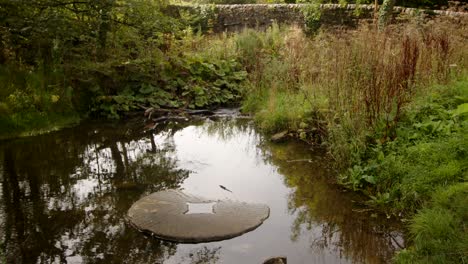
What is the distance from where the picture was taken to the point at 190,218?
4.50 meters

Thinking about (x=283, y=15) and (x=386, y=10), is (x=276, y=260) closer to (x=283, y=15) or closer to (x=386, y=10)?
(x=386, y=10)

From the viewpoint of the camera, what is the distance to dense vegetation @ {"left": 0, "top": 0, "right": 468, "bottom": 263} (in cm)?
450

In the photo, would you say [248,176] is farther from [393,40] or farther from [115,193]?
[393,40]

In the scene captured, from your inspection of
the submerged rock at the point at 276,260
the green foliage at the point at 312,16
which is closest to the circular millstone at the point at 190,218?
the submerged rock at the point at 276,260

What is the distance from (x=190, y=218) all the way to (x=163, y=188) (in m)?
0.97

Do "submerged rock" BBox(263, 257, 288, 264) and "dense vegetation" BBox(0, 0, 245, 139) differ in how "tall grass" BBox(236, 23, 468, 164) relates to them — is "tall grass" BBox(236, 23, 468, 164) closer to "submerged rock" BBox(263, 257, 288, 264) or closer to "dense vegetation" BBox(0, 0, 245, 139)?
"dense vegetation" BBox(0, 0, 245, 139)

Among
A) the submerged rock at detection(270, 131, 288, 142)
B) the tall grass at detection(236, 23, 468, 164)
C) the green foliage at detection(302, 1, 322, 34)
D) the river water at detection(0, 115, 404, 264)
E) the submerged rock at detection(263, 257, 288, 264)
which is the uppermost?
the green foliage at detection(302, 1, 322, 34)

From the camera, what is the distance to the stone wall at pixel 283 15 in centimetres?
1243

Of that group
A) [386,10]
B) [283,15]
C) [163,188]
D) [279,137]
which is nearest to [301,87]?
[279,137]

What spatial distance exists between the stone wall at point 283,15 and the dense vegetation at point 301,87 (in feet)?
8.76

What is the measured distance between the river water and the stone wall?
21.4ft

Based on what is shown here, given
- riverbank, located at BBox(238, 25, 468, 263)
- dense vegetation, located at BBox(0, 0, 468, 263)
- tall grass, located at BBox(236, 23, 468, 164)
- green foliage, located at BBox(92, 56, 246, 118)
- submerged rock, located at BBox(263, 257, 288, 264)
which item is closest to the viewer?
submerged rock, located at BBox(263, 257, 288, 264)

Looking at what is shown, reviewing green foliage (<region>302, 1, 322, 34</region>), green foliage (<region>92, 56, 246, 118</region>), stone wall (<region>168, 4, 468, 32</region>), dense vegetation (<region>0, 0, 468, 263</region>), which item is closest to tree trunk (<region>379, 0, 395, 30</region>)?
stone wall (<region>168, 4, 468, 32</region>)

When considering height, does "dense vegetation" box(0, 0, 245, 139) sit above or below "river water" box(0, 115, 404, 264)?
above
